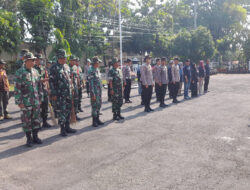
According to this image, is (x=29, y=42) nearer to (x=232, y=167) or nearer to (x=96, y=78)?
(x=96, y=78)

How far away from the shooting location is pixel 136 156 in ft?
15.4


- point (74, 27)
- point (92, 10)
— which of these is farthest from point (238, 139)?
point (92, 10)

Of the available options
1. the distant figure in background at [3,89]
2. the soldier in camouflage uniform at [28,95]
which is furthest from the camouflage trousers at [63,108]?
the distant figure in background at [3,89]

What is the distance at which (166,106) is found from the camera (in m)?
9.98

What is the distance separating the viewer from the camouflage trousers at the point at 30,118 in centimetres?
527

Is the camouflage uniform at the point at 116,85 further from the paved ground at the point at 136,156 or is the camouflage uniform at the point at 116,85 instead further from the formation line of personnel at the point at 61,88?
the paved ground at the point at 136,156

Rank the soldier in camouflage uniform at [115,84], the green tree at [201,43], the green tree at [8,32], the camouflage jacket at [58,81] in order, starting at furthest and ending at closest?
the green tree at [201,43], the green tree at [8,32], the soldier in camouflage uniform at [115,84], the camouflage jacket at [58,81]

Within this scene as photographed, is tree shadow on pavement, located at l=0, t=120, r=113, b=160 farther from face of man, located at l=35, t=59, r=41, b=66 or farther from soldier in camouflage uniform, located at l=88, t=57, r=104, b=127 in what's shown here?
face of man, located at l=35, t=59, r=41, b=66

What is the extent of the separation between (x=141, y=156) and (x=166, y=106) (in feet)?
18.0

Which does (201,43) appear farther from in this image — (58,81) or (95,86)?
(58,81)

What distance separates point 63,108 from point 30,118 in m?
0.85

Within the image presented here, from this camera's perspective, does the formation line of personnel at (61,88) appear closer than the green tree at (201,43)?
Yes

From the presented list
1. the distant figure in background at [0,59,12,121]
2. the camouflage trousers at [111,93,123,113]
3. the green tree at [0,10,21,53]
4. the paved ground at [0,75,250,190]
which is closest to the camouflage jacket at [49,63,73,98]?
the paved ground at [0,75,250,190]

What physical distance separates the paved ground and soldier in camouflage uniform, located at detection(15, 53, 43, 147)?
1.81 feet
